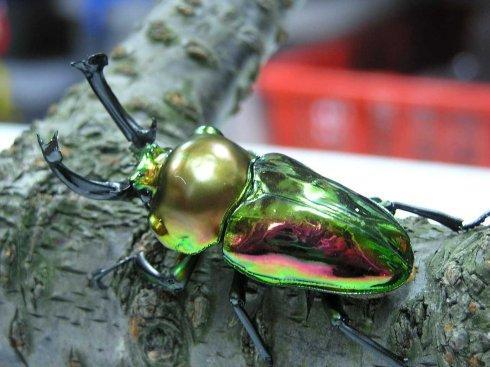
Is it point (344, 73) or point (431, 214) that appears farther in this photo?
point (344, 73)

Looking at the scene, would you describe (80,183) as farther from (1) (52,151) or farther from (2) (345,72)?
(2) (345,72)

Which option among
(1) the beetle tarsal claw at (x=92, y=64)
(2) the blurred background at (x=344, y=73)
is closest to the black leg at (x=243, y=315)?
(1) the beetle tarsal claw at (x=92, y=64)

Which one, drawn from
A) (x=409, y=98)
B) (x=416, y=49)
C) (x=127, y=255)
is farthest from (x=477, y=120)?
(x=127, y=255)

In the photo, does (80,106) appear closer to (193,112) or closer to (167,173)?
(193,112)

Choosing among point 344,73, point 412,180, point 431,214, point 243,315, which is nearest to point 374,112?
point 344,73

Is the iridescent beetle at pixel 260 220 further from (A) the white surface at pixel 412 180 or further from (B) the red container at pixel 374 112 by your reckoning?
(B) the red container at pixel 374 112

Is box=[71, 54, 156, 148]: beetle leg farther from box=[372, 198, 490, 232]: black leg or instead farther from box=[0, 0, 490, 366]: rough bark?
box=[372, 198, 490, 232]: black leg
